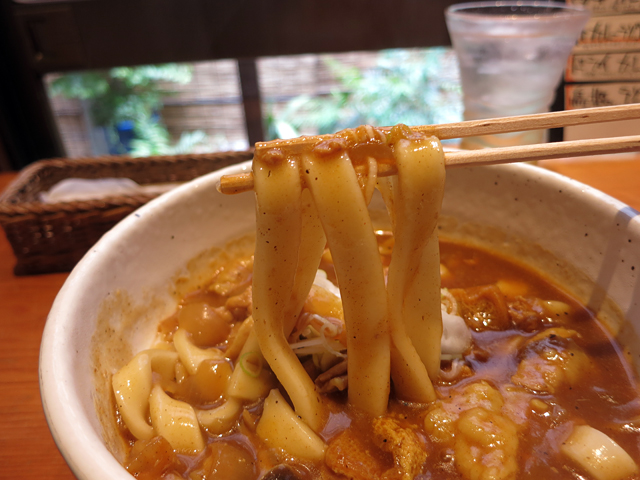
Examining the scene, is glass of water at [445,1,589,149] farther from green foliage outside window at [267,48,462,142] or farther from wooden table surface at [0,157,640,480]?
green foliage outside window at [267,48,462,142]

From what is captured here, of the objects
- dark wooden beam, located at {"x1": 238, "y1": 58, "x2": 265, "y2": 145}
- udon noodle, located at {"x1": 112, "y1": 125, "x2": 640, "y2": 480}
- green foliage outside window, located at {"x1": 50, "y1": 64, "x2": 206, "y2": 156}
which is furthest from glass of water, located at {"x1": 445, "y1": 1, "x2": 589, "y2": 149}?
green foliage outside window, located at {"x1": 50, "y1": 64, "x2": 206, "y2": 156}

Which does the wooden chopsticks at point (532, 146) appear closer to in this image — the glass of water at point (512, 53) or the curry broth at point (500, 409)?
the curry broth at point (500, 409)

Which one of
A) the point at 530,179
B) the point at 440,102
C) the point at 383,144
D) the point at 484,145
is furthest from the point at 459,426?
the point at 440,102

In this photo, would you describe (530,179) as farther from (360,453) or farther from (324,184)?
(360,453)

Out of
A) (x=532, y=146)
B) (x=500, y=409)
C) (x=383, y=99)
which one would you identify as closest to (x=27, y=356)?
(x=500, y=409)

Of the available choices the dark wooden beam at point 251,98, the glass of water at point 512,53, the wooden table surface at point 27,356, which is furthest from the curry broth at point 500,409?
the dark wooden beam at point 251,98
